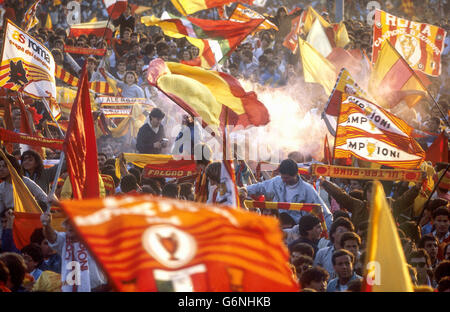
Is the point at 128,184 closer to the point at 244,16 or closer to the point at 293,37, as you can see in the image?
the point at 244,16

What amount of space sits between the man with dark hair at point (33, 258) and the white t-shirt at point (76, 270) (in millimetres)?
305

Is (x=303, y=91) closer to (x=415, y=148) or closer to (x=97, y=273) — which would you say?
(x=415, y=148)

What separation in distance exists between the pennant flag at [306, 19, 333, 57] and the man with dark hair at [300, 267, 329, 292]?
34.5ft

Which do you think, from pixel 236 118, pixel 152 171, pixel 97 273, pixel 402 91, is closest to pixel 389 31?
pixel 402 91

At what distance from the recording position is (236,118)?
9.67 metres

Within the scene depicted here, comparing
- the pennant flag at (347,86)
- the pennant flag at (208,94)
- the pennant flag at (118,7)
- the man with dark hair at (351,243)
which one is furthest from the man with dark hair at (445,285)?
the pennant flag at (118,7)

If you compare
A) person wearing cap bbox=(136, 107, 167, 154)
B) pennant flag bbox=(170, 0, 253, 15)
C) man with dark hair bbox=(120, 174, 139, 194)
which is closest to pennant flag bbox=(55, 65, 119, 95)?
pennant flag bbox=(170, 0, 253, 15)

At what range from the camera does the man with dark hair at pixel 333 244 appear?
288 inches

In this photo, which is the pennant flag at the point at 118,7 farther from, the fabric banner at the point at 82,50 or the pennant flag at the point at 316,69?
the pennant flag at the point at 316,69

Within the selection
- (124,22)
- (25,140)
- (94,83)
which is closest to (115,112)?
(94,83)

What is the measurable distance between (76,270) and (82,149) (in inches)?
40.4

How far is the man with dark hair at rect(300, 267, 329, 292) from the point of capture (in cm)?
617

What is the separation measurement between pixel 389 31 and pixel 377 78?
222cm
